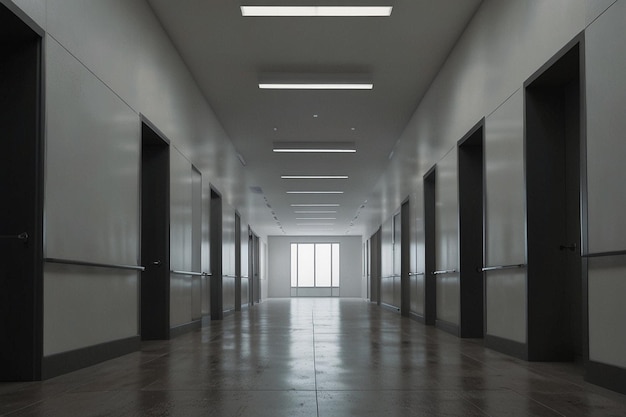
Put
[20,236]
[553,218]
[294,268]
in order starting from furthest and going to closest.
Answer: [294,268], [553,218], [20,236]

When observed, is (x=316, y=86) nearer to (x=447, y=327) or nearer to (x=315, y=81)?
(x=315, y=81)

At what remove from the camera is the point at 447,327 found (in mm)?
11258

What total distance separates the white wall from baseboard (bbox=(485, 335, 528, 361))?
36.8 meters

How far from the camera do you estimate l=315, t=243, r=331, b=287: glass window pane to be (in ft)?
150

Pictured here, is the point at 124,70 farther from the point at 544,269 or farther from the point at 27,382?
the point at 544,269

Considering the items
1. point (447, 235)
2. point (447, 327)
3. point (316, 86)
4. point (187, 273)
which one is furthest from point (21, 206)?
point (447, 327)

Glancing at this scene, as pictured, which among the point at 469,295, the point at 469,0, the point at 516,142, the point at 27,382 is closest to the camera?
the point at 27,382

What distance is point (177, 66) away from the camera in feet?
34.1

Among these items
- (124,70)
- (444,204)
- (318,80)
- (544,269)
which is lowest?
(544,269)

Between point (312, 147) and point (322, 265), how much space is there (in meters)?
29.7

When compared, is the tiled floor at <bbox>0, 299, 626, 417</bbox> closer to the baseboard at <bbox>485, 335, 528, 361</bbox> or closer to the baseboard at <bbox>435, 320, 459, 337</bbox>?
the baseboard at <bbox>485, 335, 528, 361</bbox>

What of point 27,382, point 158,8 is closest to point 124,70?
point 158,8

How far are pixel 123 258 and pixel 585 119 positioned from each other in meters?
5.06

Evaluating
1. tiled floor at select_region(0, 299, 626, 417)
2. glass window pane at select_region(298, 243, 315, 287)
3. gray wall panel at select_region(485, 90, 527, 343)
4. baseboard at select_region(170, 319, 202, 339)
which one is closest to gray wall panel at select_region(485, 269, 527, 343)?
gray wall panel at select_region(485, 90, 527, 343)
